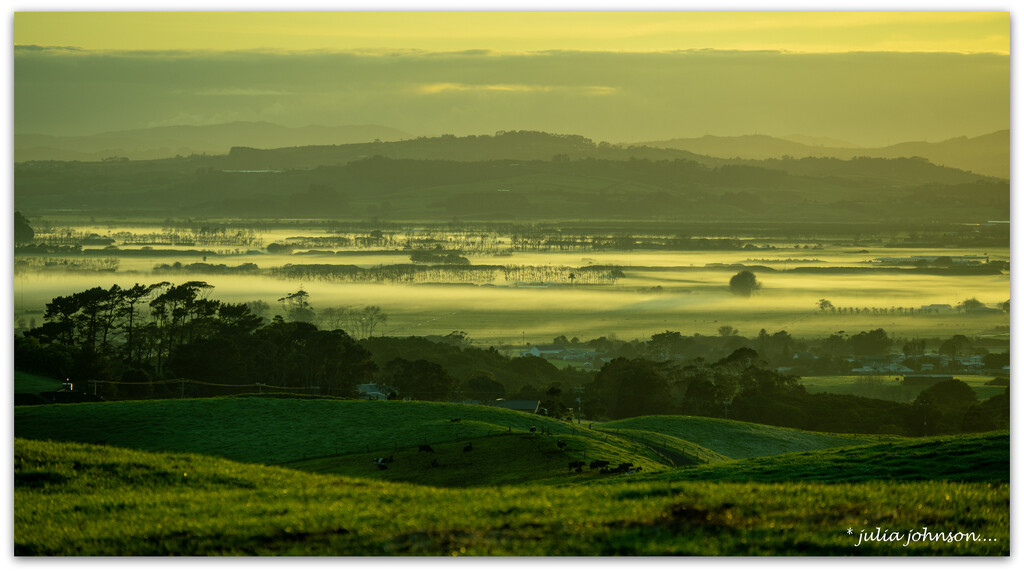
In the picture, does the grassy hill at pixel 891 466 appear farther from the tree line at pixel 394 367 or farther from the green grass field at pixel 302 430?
the tree line at pixel 394 367

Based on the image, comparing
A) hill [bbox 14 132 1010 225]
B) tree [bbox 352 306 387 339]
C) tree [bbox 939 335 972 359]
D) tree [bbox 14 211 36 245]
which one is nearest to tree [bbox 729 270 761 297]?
hill [bbox 14 132 1010 225]

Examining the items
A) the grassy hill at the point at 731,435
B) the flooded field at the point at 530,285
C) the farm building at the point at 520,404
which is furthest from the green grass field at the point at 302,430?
the farm building at the point at 520,404

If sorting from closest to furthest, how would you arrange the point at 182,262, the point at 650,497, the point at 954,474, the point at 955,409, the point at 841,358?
the point at 650,497, the point at 954,474, the point at 955,409, the point at 182,262, the point at 841,358

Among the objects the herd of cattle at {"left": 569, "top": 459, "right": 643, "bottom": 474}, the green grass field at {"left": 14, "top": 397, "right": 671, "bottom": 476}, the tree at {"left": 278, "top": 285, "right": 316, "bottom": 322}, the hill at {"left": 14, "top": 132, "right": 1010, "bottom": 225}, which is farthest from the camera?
the tree at {"left": 278, "top": 285, "right": 316, "bottom": 322}

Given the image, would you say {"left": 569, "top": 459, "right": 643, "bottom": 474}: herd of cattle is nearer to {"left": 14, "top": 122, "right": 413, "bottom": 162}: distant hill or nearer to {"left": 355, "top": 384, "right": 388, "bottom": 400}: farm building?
{"left": 14, "top": 122, "right": 413, "bottom": 162}: distant hill

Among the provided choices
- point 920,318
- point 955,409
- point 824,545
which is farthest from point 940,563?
point 955,409

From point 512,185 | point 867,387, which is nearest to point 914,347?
point 867,387

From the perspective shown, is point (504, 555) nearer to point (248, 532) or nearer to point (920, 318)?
point (248, 532)
